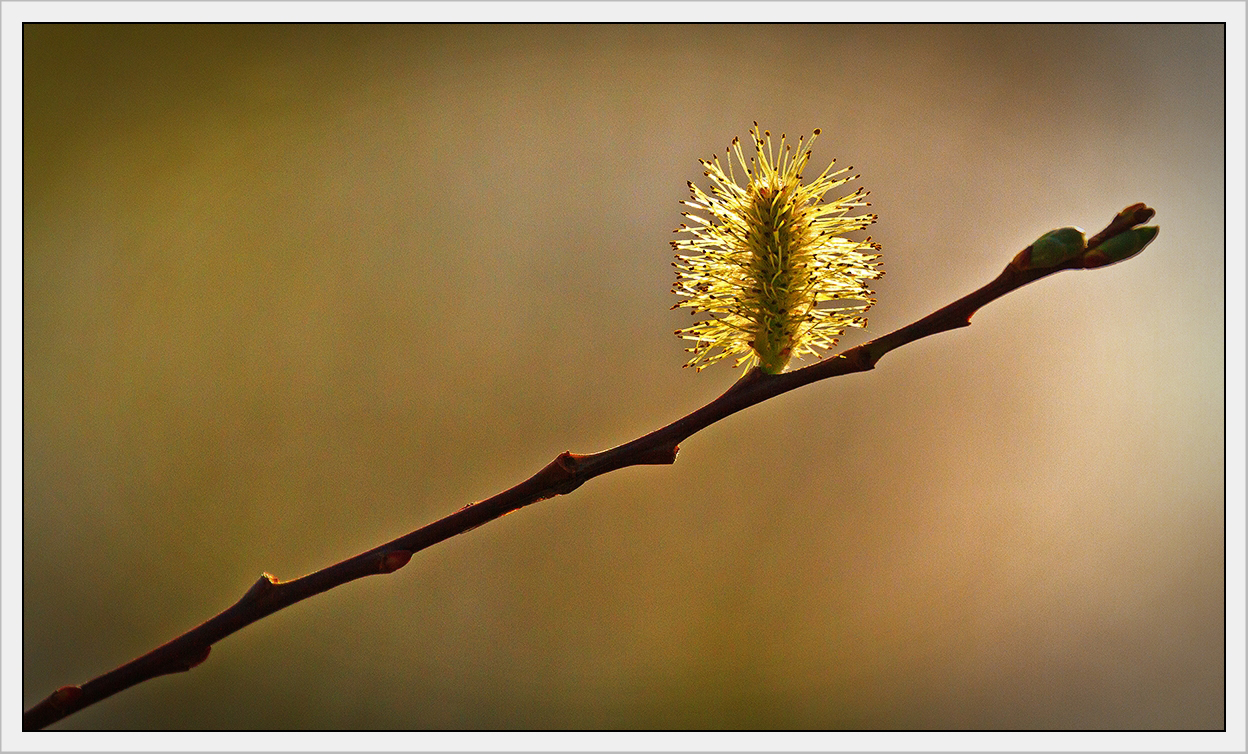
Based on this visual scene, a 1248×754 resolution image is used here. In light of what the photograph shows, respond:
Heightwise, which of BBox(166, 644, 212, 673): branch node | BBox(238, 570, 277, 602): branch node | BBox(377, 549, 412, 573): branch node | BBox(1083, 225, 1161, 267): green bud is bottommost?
BBox(166, 644, 212, 673): branch node

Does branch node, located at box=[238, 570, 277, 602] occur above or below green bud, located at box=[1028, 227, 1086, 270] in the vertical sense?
below

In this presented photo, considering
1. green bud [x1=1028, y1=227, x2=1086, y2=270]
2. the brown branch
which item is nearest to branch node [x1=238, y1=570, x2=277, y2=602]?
the brown branch

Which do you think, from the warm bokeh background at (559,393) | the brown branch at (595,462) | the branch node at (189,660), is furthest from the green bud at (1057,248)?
the warm bokeh background at (559,393)

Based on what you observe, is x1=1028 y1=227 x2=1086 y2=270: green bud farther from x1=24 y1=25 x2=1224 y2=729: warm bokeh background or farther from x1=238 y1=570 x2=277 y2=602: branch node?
x1=24 y1=25 x2=1224 y2=729: warm bokeh background

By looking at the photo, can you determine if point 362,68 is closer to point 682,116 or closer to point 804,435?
point 682,116

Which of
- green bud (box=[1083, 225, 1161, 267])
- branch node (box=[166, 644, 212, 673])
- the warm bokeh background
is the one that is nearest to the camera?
green bud (box=[1083, 225, 1161, 267])

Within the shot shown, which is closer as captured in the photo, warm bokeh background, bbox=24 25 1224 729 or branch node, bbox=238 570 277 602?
branch node, bbox=238 570 277 602
